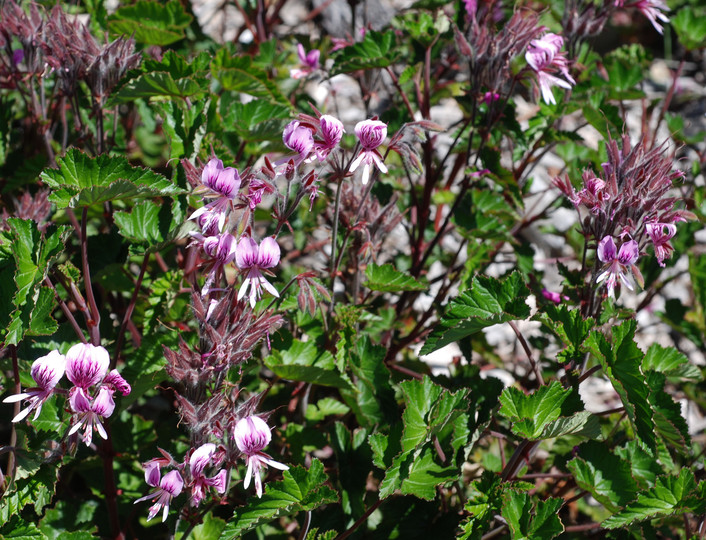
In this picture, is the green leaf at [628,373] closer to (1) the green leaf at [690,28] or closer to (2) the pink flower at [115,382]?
(2) the pink flower at [115,382]

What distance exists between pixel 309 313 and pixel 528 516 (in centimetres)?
95

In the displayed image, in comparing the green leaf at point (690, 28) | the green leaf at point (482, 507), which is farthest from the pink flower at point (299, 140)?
the green leaf at point (690, 28)

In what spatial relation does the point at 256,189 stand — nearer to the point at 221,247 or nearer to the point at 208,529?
the point at 221,247

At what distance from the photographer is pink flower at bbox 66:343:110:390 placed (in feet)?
5.48

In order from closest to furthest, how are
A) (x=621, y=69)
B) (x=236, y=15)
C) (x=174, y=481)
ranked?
(x=174, y=481) → (x=621, y=69) → (x=236, y=15)

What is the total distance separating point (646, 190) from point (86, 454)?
6.79 ft

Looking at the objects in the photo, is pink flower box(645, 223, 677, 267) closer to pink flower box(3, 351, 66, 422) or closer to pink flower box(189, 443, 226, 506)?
pink flower box(189, 443, 226, 506)

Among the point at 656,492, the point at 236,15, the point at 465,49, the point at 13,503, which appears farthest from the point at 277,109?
the point at 236,15

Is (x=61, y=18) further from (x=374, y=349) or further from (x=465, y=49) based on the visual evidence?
(x=374, y=349)

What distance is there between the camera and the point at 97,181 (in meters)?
1.96

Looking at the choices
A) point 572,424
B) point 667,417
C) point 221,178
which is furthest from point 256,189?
point 667,417

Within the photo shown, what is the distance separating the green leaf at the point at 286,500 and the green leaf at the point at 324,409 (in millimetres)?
724

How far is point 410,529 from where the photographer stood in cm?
237

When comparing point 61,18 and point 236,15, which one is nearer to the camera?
point 61,18
